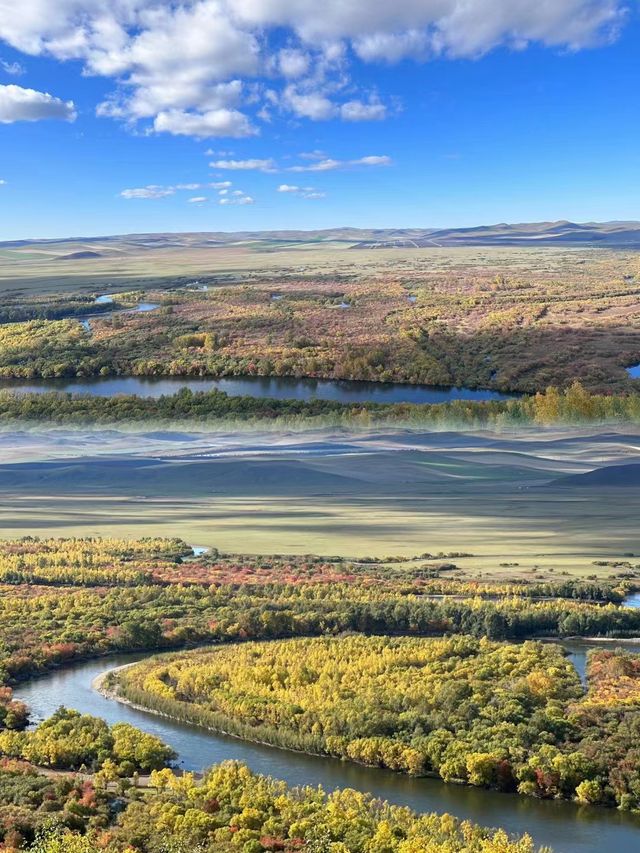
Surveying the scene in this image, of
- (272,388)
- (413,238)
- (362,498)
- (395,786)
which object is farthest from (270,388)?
(413,238)

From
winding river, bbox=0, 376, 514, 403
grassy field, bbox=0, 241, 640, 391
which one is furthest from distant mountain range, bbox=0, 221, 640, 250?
winding river, bbox=0, 376, 514, 403

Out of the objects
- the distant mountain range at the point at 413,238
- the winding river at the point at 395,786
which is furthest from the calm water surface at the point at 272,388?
the distant mountain range at the point at 413,238

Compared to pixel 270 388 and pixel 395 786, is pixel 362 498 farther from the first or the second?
pixel 270 388

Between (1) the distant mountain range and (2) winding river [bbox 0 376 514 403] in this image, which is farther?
(1) the distant mountain range

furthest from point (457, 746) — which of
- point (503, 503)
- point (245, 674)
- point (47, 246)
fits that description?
point (47, 246)

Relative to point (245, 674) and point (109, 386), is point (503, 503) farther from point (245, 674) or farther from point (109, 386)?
point (109, 386)

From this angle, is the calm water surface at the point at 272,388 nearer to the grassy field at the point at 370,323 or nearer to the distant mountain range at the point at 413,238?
the grassy field at the point at 370,323

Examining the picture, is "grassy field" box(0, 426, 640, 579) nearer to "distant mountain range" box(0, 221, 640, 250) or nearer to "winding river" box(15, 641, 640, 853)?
"winding river" box(15, 641, 640, 853)
